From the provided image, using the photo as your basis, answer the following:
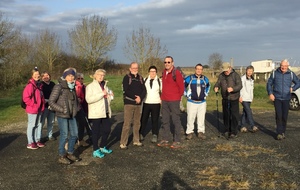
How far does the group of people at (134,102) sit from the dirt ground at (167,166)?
0.34m

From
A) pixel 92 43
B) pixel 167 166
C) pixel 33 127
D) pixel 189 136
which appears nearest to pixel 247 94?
pixel 189 136

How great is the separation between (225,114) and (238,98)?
59 cm

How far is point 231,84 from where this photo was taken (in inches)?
343

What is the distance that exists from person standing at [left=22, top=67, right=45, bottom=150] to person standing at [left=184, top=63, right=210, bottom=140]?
3.88 meters

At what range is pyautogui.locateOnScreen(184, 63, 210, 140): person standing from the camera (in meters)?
8.54

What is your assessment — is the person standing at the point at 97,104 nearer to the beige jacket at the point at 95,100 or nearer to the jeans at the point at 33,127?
the beige jacket at the point at 95,100

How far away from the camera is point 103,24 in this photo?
46.7 m

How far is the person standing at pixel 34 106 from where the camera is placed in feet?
25.1

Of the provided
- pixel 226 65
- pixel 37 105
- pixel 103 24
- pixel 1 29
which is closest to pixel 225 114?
pixel 226 65

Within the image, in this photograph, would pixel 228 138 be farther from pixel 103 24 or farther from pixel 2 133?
pixel 103 24

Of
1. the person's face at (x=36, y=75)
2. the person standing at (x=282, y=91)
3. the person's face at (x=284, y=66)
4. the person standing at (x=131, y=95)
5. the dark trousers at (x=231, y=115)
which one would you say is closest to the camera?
the person standing at (x=131, y=95)

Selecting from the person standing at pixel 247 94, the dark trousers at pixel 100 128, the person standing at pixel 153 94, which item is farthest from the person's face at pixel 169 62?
the person standing at pixel 247 94

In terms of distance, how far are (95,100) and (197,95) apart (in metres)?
3.00

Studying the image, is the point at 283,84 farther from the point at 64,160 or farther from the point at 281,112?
the point at 64,160
